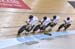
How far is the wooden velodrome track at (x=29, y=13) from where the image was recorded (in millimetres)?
5113

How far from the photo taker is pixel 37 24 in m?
5.27

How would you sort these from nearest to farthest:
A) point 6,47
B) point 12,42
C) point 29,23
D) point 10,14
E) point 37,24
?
point 6,47
point 12,42
point 29,23
point 37,24
point 10,14

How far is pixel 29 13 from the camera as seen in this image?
20.1ft

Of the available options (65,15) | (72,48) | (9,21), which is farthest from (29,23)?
(65,15)

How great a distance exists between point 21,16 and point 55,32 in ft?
3.38

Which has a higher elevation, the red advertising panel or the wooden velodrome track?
the red advertising panel

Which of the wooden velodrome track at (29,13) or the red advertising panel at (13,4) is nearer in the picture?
the wooden velodrome track at (29,13)

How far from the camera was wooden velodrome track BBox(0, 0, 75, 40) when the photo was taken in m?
5.11

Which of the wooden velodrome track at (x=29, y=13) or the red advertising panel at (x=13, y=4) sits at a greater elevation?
the red advertising panel at (x=13, y=4)

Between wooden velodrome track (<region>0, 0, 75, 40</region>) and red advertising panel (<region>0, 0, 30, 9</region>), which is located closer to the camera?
wooden velodrome track (<region>0, 0, 75, 40</region>)

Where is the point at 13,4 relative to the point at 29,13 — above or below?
above

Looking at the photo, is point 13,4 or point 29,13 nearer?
point 13,4

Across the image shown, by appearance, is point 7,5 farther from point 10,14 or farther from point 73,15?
point 73,15

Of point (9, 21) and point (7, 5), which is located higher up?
point (7, 5)
